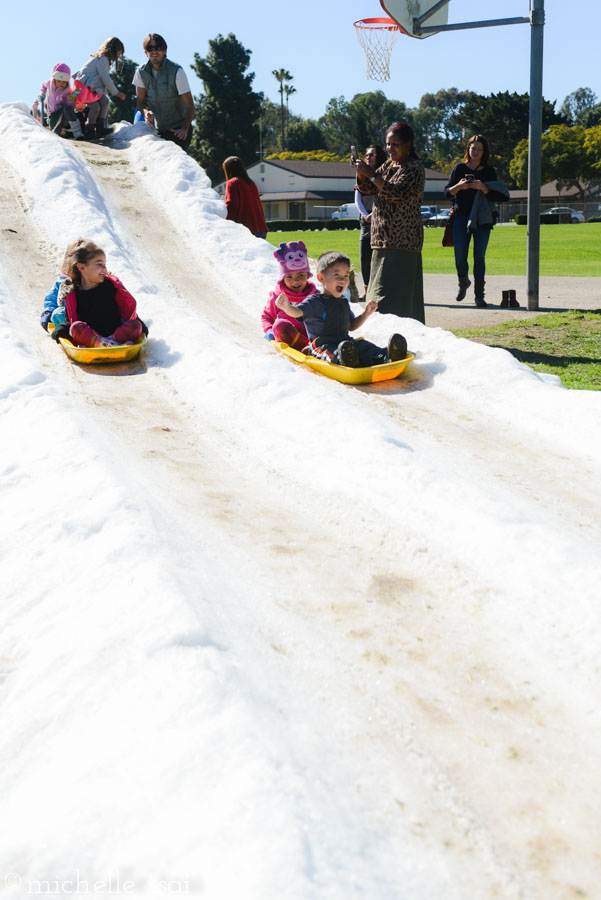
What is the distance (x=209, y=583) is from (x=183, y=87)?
13.8 metres

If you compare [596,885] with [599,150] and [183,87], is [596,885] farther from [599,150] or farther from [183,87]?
[599,150]

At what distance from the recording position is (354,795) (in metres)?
2.06

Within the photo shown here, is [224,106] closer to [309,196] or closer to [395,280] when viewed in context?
[309,196]

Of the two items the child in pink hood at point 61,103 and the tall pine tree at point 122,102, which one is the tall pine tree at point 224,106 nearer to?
the tall pine tree at point 122,102

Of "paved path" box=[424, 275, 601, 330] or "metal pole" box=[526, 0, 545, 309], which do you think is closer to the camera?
"metal pole" box=[526, 0, 545, 309]

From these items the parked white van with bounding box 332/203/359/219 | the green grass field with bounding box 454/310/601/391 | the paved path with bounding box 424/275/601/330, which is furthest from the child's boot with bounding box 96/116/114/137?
the parked white van with bounding box 332/203/359/219

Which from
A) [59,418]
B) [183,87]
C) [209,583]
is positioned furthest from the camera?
[183,87]

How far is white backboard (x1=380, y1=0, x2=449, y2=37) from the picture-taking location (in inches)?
419

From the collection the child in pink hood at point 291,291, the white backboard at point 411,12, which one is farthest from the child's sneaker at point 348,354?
the white backboard at point 411,12

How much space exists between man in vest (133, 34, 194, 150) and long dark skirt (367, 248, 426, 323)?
29.8 ft

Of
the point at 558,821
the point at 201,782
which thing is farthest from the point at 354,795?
the point at 558,821

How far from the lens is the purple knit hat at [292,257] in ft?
22.1

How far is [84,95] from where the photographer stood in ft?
50.9

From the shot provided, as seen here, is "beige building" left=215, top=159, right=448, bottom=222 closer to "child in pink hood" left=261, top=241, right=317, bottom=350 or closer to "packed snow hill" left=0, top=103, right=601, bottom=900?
"child in pink hood" left=261, top=241, right=317, bottom=350
